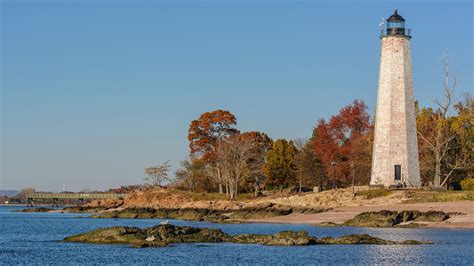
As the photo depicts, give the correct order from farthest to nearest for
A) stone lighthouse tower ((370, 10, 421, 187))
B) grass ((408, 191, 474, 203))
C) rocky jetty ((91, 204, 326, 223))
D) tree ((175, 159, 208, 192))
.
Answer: tree ((175, 159, 208, 192)) < rocky jetty ((91, 204, 326, 223)) < stone lighthouse tower ((370, 10, 421, 187)) < grass ((408, 191, 474, 203))

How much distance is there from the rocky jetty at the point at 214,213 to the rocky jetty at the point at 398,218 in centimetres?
1053

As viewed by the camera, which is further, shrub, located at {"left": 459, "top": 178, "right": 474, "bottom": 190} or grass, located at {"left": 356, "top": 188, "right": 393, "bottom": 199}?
shrub, located at {"left": 459, "top": 178, "right": 474, "bottom": 190}

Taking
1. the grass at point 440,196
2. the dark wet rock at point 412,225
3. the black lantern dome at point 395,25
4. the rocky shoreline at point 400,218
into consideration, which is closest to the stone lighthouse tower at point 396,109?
the black lantern dome at point 395,25

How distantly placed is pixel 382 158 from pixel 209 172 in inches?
1288

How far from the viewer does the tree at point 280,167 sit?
92.8 meters

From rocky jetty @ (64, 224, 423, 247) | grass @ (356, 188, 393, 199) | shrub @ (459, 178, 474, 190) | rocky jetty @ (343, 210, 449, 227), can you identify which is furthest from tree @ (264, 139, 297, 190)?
rocky jetty @ (64, 224, 423, 247)

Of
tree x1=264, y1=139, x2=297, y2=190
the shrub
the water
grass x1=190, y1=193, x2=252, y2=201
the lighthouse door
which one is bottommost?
the water

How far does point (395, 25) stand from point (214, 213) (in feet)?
76.8

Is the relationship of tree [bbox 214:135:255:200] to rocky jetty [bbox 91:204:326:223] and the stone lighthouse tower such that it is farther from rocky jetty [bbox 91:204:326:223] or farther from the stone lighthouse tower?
the stone lighthouse tower

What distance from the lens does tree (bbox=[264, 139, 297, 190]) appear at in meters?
92.8

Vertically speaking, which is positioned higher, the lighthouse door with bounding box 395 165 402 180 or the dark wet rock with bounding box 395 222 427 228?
the lighthouse door with bounding box 395 165 402 180

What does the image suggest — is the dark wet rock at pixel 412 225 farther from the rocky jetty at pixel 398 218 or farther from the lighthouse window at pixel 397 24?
the lighthouse window at pixel 397 24

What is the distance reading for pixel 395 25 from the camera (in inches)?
2648

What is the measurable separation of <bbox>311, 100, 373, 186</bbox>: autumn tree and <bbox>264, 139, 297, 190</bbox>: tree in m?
4.39
